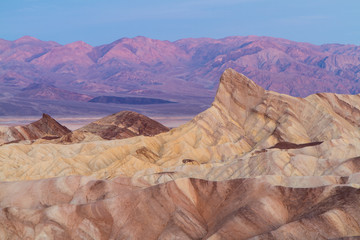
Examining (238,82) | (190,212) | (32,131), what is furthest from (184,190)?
(32,131)

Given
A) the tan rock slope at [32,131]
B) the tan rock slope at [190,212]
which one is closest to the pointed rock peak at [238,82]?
the tan rock slope at [32,131]

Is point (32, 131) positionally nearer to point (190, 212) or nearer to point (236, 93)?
point (236, 93)

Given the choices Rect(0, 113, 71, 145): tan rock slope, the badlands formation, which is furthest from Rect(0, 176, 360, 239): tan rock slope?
Rect(0, 113, 71, 145): tan rock slope

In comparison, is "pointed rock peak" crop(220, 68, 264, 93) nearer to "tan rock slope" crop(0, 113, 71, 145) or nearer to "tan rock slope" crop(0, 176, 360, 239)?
"tan rock slope" crop(0, 113, 71, 145)

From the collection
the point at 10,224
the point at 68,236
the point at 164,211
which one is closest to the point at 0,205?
the point at 10,224

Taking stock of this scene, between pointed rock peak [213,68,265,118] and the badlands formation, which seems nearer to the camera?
the badlands formation

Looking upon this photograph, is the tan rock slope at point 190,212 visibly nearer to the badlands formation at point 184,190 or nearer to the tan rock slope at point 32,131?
the badlands formation at point 184,190

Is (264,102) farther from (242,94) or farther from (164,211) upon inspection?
(164,211)

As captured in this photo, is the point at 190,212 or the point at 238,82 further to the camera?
the point at 238,82
